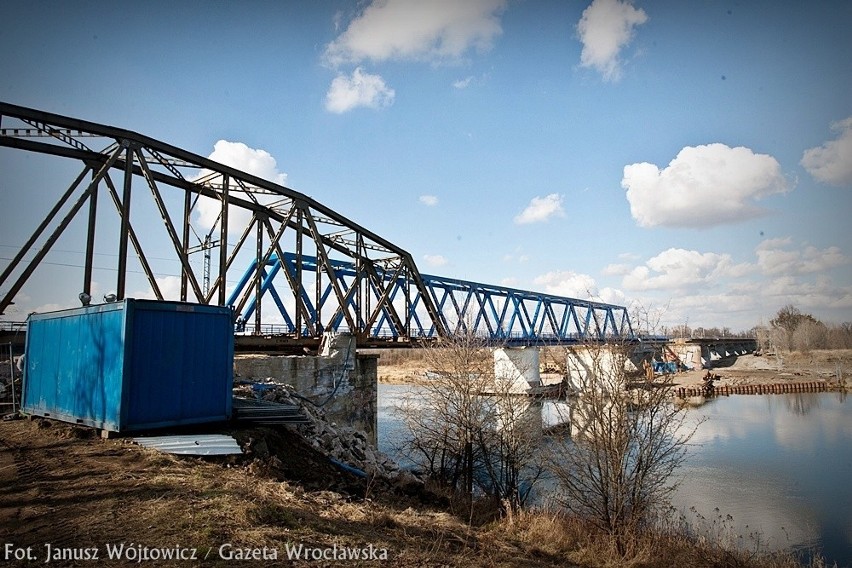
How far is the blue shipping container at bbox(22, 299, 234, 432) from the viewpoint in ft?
32.5

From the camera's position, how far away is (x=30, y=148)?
16859 mm

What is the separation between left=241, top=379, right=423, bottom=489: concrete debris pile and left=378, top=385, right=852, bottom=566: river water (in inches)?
247

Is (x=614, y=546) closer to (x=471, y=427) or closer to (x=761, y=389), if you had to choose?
(x=471, y=427)

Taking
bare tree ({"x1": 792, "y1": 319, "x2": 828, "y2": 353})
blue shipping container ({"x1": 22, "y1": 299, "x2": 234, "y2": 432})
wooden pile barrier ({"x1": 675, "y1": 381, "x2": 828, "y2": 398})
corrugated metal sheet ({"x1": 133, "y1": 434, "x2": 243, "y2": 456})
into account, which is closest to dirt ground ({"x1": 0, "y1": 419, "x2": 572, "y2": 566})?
corrugated metal sheet ({"x1": 133, "y1": 434, "x2": 243, "y2": 456})

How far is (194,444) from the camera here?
919 centimetres

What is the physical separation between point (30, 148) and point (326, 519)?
1765 cm

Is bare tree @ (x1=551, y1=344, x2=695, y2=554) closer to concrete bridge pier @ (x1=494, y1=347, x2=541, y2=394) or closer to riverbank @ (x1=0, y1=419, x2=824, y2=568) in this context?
riverbank @ (x1=0, y1=419, x2=824, y2=568)

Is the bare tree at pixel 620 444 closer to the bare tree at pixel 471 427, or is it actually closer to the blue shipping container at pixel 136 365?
the bare tree at pixel 471 427

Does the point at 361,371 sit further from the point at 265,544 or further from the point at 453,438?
the point at 265,544

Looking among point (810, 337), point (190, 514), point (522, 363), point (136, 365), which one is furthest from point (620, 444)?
point (810, 337)

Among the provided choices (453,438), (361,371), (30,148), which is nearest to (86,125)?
(30,148)

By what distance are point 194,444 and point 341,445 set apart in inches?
236

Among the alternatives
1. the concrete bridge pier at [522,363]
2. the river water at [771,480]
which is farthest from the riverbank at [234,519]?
the concrete bridge pier at [522,363]

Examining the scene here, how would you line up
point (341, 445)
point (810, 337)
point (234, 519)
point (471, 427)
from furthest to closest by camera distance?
point (810, 337) < point (471, 427) < point (341, 445) < point (234, 519)
